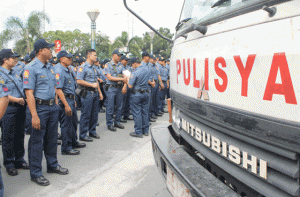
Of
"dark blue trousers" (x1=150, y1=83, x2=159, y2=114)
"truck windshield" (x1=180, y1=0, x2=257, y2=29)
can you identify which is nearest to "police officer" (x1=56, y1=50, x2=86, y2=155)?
"truck windshield" (x1=180, y1=0, x2=257, y2=29)

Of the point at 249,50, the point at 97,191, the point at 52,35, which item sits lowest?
the point at 97,191

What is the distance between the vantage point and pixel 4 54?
376 centimetres

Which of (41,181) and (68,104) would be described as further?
(68,104)

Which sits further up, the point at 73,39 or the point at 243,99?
the point at 73,39

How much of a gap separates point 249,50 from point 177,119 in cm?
133

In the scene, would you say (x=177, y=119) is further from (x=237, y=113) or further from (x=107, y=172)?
(x=107, y=172)

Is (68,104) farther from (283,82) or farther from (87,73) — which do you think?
(283,82)

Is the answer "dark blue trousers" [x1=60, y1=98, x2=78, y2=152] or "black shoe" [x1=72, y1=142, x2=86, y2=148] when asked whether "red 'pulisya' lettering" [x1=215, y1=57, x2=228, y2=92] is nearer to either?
"dark blue trousers" [x1=60, y1=98, x2=78, y2=152]

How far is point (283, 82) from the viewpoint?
43.6 inches

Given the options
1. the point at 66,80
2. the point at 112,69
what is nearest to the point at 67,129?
the point at 66,80

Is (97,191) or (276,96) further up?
(276,96)

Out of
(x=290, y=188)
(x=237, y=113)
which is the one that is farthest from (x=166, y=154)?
(x=290, y=188)

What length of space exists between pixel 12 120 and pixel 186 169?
290cm

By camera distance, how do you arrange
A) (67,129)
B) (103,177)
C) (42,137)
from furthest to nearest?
(67,129)
(103,177)
(42,137)
